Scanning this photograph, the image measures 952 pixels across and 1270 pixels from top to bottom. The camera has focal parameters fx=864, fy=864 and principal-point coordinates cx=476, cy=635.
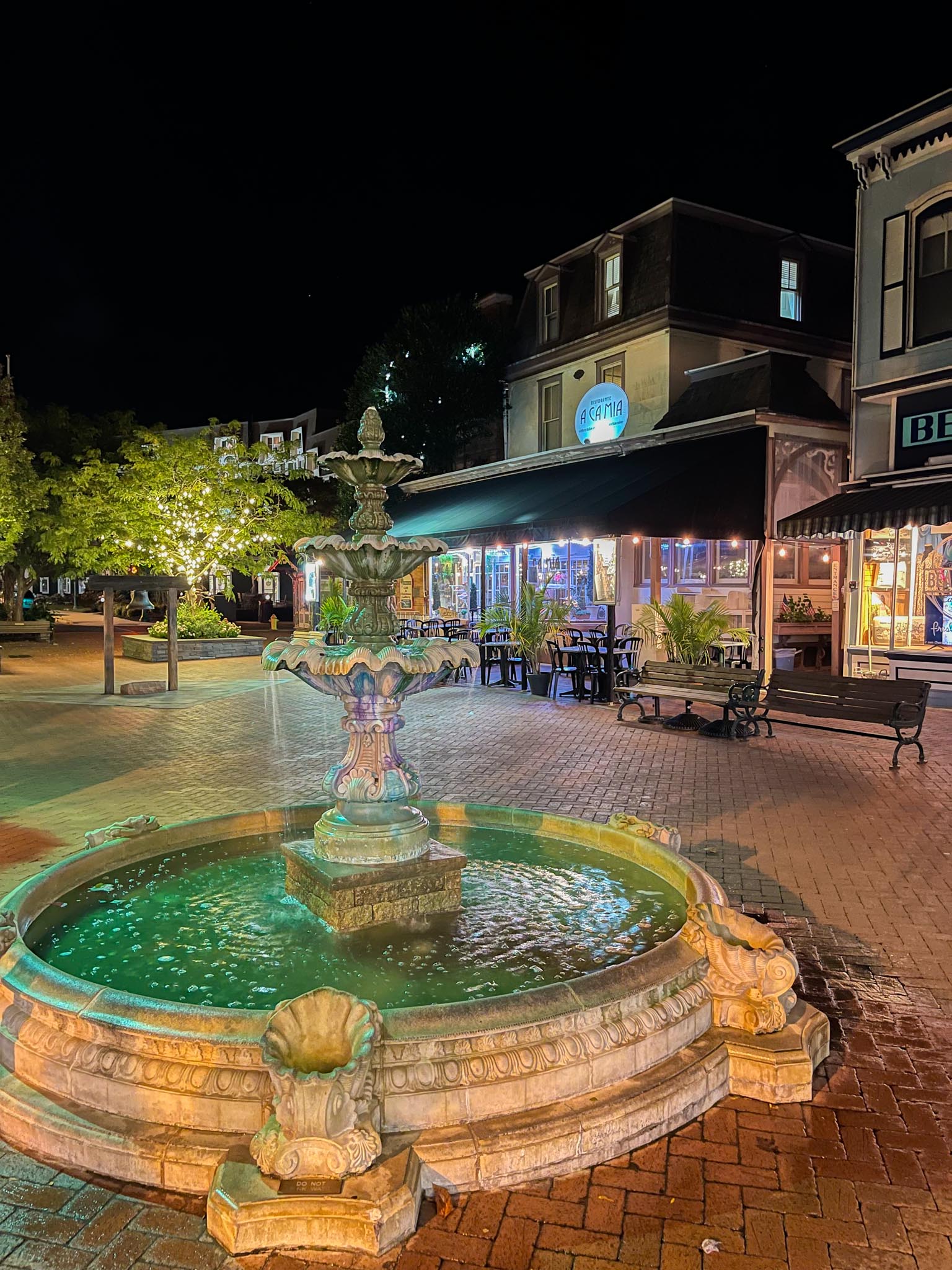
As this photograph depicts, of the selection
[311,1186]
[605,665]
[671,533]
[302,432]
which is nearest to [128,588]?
[605,665]

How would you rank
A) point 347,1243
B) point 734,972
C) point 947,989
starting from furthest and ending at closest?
point 947,989
point 734,972
point 347,1243

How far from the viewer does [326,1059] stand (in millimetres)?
3082

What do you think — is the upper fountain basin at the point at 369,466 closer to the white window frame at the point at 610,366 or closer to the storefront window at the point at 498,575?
the white window frame at the point at 610,366

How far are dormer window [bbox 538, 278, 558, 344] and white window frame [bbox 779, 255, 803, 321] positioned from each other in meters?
6.02

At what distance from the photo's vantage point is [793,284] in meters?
22.4

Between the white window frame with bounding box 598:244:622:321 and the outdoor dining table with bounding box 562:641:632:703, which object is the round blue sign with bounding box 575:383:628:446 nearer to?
the white window frame with bounding box 598:244:622:321

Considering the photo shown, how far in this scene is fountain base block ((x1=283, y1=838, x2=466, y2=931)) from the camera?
4.73m

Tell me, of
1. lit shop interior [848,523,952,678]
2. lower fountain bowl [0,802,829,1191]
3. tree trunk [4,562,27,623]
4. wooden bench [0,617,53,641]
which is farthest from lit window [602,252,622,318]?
tree trunk [4,562,27,623]

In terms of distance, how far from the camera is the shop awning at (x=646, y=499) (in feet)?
51.0

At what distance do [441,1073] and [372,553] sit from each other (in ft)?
9.54

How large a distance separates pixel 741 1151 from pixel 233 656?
23.2 meters

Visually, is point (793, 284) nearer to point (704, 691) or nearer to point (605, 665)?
point (605, 665)

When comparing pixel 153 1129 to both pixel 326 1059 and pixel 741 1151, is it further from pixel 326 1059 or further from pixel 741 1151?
pixel 741 1151

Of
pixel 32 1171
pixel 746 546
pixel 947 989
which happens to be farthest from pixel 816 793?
pixel 746 546
